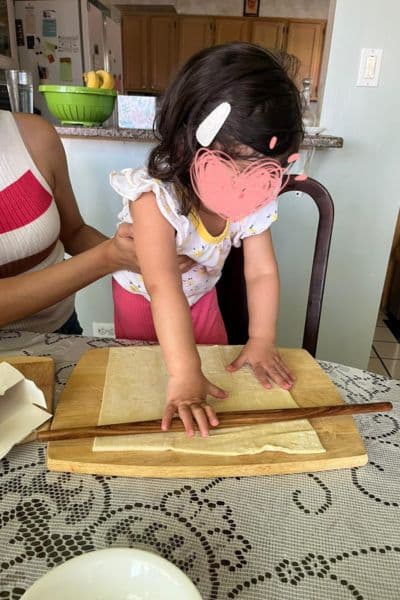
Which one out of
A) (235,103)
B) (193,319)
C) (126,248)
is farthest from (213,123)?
(193,319)

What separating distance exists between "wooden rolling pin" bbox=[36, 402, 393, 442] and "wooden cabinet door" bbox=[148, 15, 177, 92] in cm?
462

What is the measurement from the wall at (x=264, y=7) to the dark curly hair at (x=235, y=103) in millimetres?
4489

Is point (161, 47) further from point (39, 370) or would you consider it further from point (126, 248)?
point (39, 370)

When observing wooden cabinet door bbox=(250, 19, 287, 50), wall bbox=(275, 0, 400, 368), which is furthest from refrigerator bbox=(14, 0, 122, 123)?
wall bbox=(275, 0, 400, 368)

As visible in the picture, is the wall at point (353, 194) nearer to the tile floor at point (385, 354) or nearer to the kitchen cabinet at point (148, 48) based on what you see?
the tile floor at point (385, 354)

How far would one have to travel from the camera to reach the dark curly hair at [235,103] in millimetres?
567

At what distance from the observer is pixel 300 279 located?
1.57 meters

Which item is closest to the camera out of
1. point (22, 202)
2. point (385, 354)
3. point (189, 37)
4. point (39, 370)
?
point (39, 370)

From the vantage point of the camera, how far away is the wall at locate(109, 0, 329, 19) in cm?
436

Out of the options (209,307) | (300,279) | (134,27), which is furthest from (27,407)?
(134,27)

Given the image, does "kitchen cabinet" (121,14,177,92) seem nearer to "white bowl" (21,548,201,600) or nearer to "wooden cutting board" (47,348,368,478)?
"wooden cutting board" (47,348,368,478)

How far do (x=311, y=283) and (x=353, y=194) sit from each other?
760 millimetres

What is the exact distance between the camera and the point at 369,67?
1336 mm

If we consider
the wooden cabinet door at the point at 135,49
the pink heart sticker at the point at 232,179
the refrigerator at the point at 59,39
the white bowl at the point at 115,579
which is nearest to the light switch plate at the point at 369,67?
the pink heart sticker at the point at 232,179
